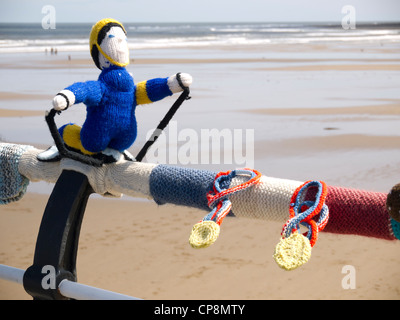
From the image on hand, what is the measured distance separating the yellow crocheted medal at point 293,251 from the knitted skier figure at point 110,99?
65cm

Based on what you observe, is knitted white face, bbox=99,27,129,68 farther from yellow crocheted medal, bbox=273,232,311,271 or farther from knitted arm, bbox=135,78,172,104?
yellow crocheted medal, bbox=273,232,311,271

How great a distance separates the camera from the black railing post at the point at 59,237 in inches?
A: 60.2

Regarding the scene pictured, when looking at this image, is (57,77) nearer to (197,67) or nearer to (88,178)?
(197,67)

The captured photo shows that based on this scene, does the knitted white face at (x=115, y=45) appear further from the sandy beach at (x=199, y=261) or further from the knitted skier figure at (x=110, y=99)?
the sandy beach at (x=199, y=261)

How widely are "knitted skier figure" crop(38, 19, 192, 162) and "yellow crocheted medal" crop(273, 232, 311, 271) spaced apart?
65 cm

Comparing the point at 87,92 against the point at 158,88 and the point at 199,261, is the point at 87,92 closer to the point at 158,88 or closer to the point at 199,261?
the point at 158,88

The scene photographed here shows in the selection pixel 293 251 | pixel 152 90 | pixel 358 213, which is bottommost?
pixel 293 251

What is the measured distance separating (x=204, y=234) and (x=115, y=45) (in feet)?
2.26

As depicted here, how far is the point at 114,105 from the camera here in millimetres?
1693

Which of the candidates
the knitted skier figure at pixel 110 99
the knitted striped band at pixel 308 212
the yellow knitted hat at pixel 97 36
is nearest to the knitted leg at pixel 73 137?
the knitted skier figure at pixel 110 99

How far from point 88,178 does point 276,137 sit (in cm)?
654

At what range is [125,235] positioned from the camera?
427 cm

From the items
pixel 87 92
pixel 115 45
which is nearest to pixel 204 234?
pixel 87 92

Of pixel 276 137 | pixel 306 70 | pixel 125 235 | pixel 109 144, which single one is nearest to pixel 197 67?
pixel 306 70
